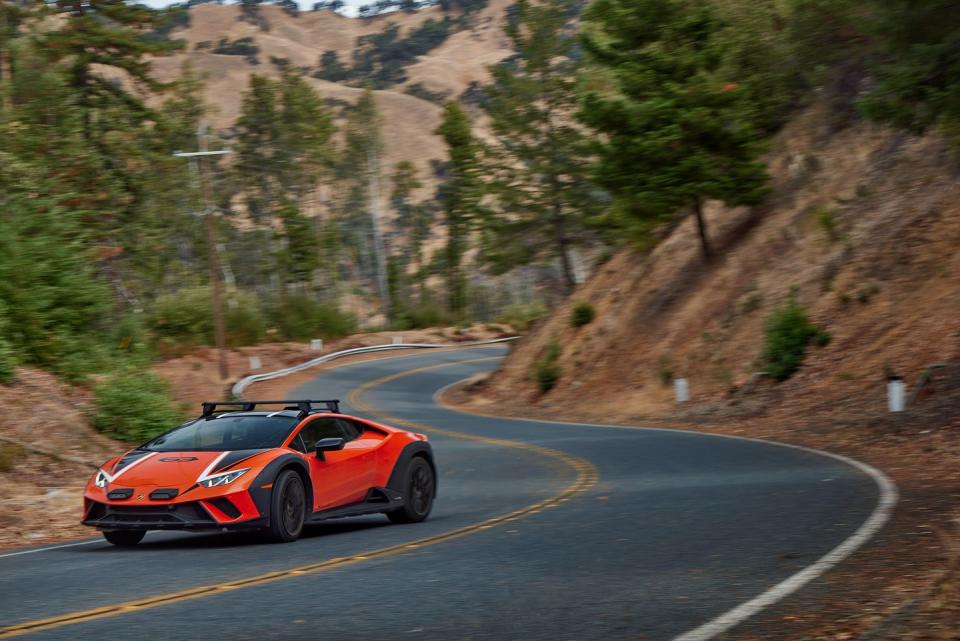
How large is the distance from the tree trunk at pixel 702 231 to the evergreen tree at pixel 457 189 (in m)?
33.9

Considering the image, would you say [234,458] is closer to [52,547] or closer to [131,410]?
[52,547]

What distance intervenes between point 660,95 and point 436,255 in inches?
2222

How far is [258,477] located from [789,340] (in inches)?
880

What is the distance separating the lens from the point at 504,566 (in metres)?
8.99

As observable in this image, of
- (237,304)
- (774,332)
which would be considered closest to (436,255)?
(237,304)

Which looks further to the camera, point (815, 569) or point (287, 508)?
point (287, 508)

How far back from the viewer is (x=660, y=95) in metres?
39.1

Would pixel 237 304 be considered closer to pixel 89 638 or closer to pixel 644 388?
pixel 644 388

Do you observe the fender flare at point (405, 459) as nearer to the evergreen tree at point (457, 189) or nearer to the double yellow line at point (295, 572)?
the double yellow line at point (295, 572)

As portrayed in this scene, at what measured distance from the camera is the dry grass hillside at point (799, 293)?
2883cm

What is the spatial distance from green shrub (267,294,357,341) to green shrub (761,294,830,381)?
4603cm

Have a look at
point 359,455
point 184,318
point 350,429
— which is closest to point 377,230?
point 184,318

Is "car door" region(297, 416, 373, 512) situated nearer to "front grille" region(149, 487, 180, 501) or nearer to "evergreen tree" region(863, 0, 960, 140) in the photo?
"front grille" region(149, 487, 180, 501)

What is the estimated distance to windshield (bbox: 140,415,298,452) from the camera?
37.2 feet
